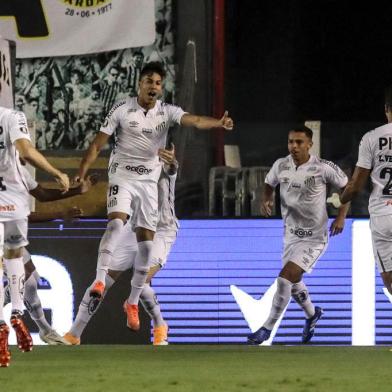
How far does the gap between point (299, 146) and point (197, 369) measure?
386 centimetres

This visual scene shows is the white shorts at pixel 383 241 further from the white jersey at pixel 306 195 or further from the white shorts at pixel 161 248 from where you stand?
the white shorts at pixel 161 248

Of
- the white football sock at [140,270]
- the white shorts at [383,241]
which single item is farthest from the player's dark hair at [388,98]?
the white football sock at [140,270]

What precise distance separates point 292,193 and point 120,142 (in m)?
1.57

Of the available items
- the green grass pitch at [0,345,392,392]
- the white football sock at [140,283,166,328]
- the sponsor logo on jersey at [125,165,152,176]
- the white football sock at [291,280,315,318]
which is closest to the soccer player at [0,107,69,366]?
the green grass pitch at [0,345,392,392]

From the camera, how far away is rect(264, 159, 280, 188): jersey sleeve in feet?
44.9

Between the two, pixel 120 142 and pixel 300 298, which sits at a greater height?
pixel 120 142

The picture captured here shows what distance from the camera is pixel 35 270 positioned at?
12828 mm

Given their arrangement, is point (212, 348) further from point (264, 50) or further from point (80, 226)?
point (264, 50)

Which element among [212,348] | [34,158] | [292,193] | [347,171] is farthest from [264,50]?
[34,158]

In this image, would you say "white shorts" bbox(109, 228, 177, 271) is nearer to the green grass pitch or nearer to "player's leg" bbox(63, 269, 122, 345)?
"player's leg" bbox(63, 269, 122, 345)

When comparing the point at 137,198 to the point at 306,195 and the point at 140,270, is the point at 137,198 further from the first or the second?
the point at 306,195

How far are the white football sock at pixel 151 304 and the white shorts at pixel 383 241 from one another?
8.97 ft

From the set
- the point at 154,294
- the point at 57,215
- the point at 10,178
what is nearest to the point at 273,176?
the point at 154,294

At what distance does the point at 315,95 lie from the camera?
1666 cm
